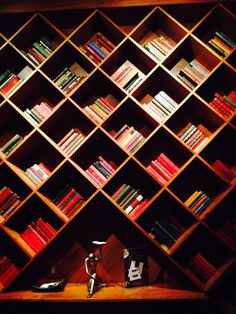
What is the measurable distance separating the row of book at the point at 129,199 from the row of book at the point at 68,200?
0.30m

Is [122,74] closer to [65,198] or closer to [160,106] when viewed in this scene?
[160,106]

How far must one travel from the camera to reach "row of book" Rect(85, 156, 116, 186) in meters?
2.50

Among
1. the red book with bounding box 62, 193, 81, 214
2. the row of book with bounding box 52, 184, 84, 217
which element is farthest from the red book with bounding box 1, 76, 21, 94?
the red book with bounding box 62, 193, 81, 214

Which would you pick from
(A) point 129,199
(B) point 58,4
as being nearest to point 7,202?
(A) point 129,199

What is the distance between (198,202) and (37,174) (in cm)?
136

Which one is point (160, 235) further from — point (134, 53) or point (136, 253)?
point (134, 53)

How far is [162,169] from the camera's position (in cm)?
249

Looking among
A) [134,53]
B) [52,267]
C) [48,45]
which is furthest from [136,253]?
[48,45]

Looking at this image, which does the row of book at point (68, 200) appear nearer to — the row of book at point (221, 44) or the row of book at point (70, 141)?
the row of book at point (70, 141)

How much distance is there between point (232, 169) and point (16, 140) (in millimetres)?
1892

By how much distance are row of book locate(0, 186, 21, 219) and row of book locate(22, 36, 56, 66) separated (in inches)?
45.8

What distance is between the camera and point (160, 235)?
240 centimetres

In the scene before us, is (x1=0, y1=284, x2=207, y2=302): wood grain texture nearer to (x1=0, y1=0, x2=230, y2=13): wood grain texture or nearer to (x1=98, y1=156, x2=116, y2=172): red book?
(x1=98, y1=156, x2=116, y2=172): red book

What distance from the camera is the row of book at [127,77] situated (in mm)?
2604
